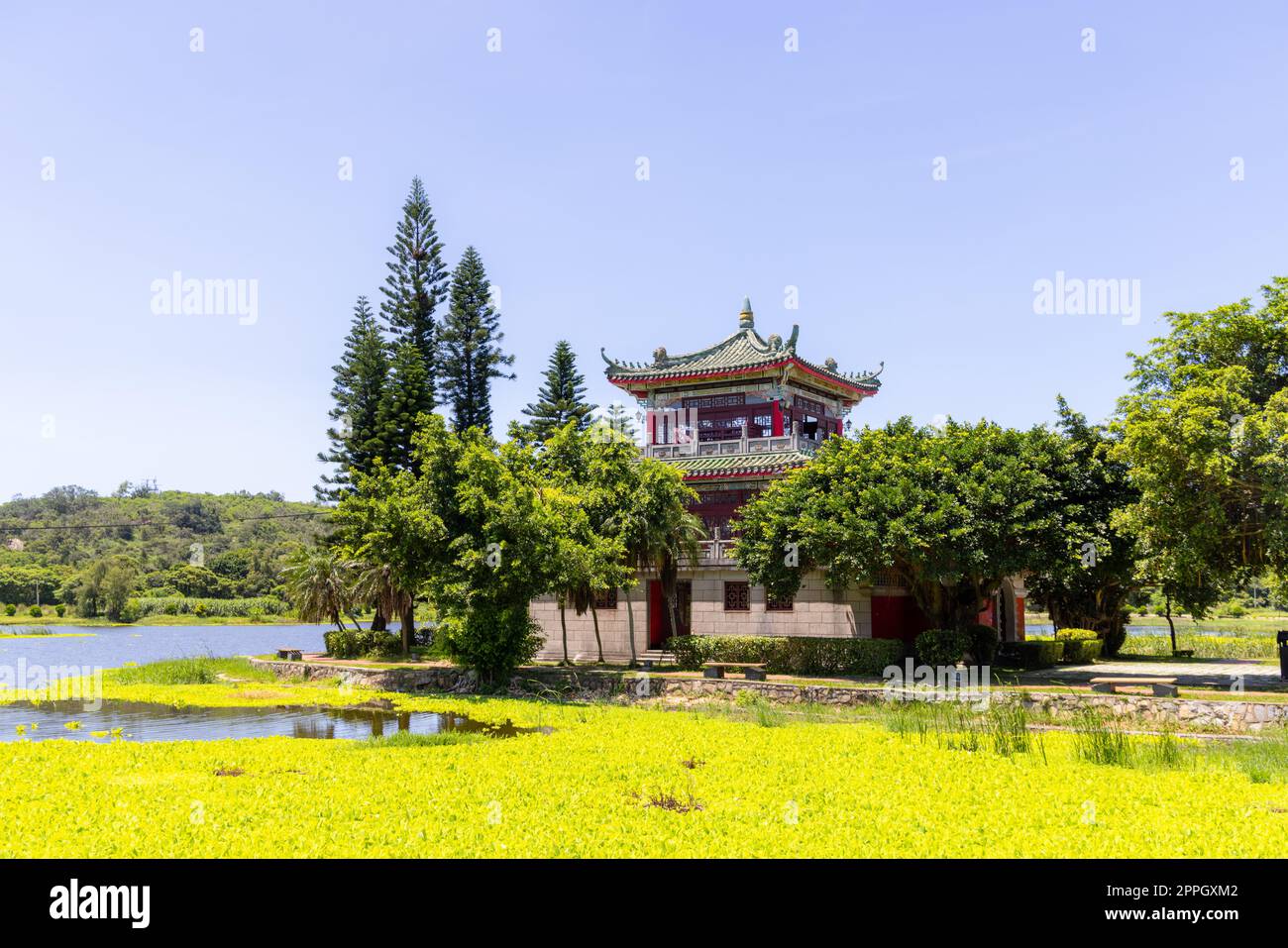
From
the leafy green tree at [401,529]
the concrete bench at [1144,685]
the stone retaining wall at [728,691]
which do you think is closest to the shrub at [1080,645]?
the concrete bench at [1144,685]

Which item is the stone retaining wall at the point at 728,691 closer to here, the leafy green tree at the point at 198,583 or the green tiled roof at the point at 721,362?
the green tiled roof at the point at 721,362

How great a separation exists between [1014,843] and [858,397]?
28.2 metres

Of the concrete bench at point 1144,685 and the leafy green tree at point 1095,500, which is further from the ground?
the leafy green tree at point 1095,500

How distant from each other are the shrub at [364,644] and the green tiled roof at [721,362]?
12.0 meters

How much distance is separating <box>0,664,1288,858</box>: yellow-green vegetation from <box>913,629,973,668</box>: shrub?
21.7 feet

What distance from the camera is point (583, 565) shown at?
22609 mm

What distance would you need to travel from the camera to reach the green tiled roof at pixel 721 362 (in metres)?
31.5

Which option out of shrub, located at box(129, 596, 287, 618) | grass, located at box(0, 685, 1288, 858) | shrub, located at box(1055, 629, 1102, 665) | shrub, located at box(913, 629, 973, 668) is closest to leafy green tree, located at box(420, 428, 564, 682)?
grass, located at box(0, 685, 1288, 858)

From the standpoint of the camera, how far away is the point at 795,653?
25.0 meters

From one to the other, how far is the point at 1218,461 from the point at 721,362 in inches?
680

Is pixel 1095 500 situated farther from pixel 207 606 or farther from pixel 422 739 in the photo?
pixel 207 606

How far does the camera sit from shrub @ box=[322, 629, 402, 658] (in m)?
31.8
